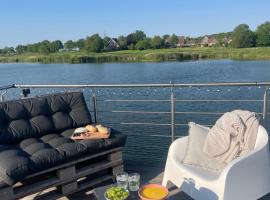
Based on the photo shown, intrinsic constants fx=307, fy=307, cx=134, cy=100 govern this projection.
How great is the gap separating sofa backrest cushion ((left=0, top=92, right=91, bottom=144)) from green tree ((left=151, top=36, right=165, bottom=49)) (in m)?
54.5

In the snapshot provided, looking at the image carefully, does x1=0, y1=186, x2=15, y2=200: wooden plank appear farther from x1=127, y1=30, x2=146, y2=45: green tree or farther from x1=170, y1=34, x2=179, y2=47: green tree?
x1=170, y1=34, x2=179, y2=47: green tree

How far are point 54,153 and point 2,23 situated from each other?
25.1 meters

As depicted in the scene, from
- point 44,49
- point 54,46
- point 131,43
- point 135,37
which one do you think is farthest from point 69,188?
point 135,37

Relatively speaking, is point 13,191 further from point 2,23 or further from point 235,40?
point 235,40

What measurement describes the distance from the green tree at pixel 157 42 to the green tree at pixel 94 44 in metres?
9.52

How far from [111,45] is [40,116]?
57.5 meters

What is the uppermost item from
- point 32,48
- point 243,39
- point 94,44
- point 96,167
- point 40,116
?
point 243,39

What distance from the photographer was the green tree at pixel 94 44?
52903 mm

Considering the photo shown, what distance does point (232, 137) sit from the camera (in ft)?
7.97

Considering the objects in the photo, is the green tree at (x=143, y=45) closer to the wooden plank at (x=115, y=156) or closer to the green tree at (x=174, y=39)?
the green tree at (x=174, y=39)

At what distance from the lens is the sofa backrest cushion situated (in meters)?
2.90

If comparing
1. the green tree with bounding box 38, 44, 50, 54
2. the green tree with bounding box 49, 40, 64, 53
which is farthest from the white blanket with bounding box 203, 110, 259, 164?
the green tree with bounding box 49, 40, 64, 53

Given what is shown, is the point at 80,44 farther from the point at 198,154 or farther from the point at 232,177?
the point at 232,177

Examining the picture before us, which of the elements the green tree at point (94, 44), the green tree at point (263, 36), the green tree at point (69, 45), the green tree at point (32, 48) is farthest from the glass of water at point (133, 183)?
the green tree at point (69, 45)
